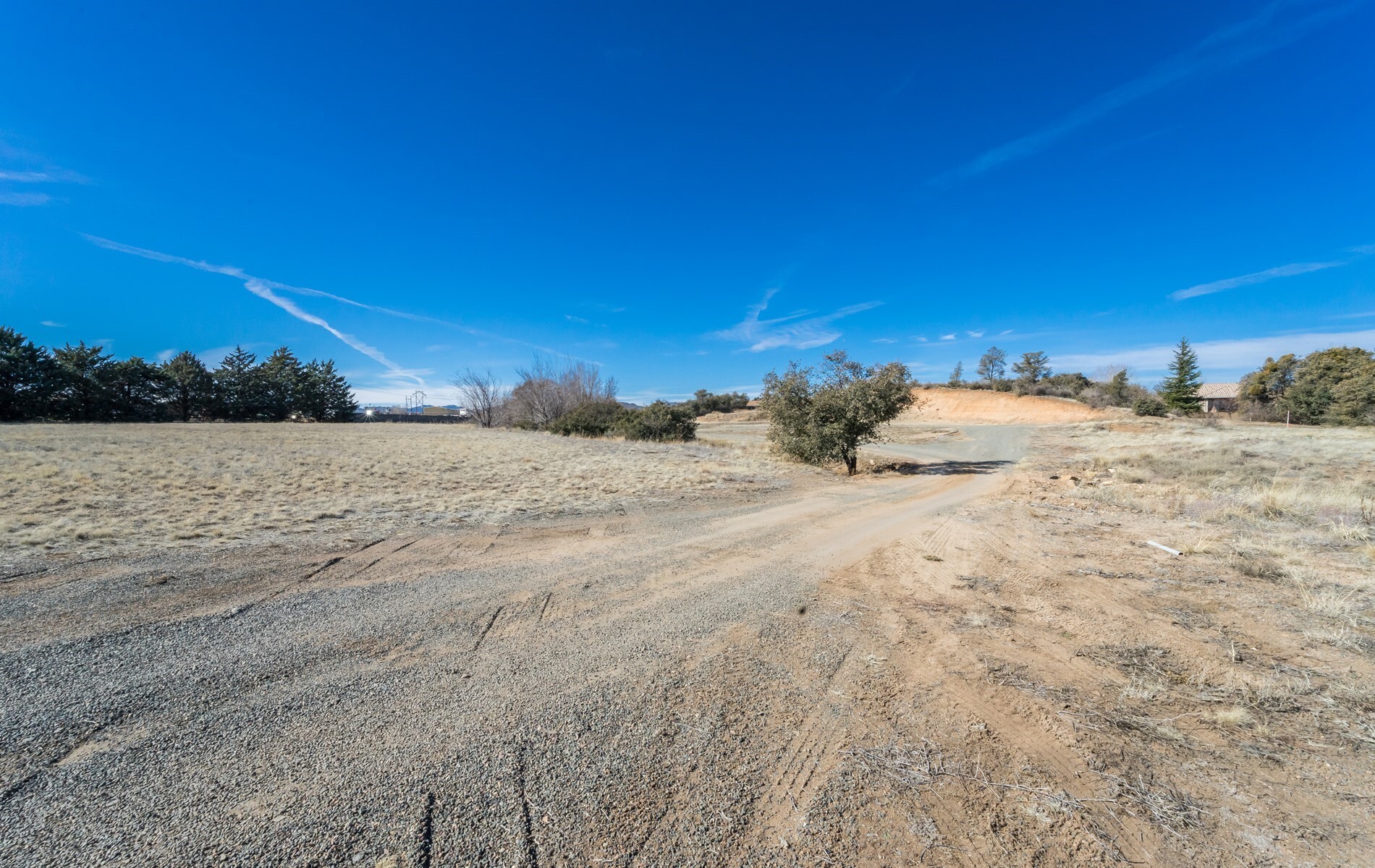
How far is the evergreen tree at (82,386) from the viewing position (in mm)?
37500

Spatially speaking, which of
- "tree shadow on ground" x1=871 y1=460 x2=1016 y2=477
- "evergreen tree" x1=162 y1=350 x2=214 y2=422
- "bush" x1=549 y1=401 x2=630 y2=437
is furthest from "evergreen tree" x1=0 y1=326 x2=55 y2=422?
"tree shadow on ground" x1=871 y1=460 x2=1016 y2=477

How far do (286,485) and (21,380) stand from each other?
152 ft

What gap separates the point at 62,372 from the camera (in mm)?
37531

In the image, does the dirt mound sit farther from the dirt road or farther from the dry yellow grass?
the dirt road

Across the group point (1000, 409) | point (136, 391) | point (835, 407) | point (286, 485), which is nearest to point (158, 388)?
point (136, 391)

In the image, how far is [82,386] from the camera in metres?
38.6

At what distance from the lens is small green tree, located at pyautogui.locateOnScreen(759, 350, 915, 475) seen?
1662cm

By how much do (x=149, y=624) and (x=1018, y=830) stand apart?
5.92 meters

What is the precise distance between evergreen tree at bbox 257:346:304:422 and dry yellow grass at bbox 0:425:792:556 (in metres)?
30.3

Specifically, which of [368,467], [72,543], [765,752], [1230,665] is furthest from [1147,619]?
[368,467]

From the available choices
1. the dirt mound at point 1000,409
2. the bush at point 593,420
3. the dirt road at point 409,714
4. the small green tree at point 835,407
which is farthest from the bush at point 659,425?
the dirt mound at point 1000,409

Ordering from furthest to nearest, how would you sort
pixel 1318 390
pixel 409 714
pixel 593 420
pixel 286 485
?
1. pixel 1318 390
2. pixel 593 420
3. pixel 286 485
4. pixel 409 714

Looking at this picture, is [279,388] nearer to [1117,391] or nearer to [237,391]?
[237,391]

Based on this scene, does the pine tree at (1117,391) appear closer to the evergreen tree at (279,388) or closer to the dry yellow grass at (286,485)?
the dry yellow grass at (286,485)
